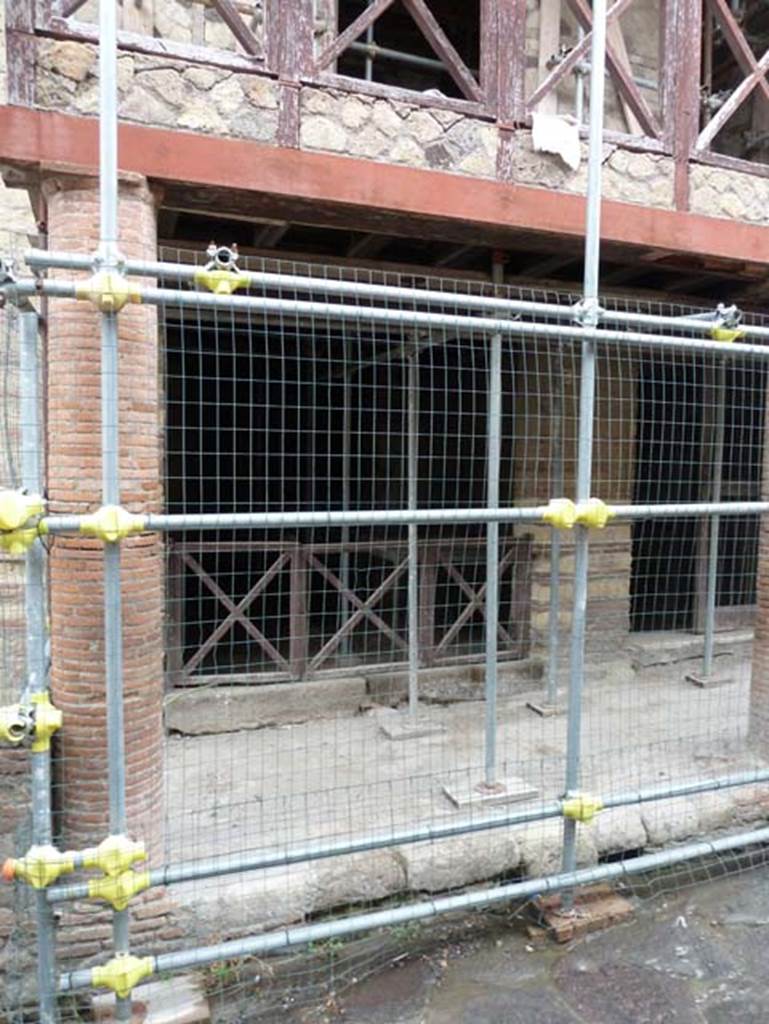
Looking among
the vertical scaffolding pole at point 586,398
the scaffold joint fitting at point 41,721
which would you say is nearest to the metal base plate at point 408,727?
the vertical scaffolding pole at point 586,398

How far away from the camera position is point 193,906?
11.3ft

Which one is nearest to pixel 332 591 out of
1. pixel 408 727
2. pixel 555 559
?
pixel 408 727

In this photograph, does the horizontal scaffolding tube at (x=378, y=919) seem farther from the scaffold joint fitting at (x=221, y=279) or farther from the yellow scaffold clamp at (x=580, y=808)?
the scaffold joint fitting at (x=221, y=279)

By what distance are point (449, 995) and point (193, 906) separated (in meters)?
1.20

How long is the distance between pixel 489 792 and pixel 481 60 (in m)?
4.25

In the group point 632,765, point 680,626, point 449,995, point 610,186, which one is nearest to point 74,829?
point 449,995

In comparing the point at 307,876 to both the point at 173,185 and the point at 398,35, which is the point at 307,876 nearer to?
the point at 173,185

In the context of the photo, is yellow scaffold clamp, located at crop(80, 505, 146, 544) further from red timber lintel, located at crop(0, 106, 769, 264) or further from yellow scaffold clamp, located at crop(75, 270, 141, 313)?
red timber lintel, located at crop(0, 106, 769, 264)

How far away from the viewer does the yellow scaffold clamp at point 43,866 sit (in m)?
2.67

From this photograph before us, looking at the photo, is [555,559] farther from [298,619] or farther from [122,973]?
[122,973]

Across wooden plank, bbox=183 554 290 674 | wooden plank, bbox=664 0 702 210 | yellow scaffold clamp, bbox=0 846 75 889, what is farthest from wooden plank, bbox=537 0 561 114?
yellow scaffold clamp, bbox=0 846 75 889

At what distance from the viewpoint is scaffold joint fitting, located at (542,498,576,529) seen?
320 centimetres

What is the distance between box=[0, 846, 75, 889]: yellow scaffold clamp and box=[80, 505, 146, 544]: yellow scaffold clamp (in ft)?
3.76

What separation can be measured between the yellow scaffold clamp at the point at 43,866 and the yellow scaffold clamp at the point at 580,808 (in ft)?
6.74
